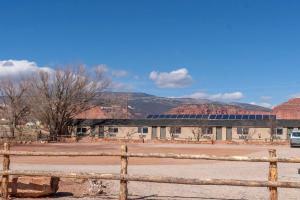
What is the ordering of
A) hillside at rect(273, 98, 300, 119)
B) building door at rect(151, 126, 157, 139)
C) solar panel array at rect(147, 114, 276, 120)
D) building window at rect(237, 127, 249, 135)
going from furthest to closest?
hillside at rect(273, 98, 300, 119), building door at rect(151, 126, 157, 139), solar panel array at rect(147, 114, 276, 120), building window at rect(237, 127, 249, 135)

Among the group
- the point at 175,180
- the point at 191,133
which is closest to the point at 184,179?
the point at 175,180

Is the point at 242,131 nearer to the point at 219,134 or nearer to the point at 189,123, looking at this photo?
the point at 219,134

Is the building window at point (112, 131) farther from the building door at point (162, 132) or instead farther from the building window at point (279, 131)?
the building window at point (279, 131)

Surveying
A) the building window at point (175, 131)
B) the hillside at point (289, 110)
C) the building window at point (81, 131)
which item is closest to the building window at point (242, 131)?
the building window at point (175, 131)

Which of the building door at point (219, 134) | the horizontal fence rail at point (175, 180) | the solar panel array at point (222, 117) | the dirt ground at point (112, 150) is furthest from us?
the solar panel array at point (222, 117)

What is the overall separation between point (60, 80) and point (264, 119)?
27.2 m

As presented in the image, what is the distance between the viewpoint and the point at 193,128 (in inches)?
2709

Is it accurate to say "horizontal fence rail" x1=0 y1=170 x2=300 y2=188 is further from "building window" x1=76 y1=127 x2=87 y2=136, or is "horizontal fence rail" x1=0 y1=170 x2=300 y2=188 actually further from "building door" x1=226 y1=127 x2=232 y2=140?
"building window" x1=76 y1=127 x2=87 y2=136

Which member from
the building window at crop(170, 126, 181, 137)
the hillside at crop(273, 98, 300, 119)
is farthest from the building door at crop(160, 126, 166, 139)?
the hillside at crop(273, 98, 300, 119)

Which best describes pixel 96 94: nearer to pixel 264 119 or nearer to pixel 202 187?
pixel 264 119

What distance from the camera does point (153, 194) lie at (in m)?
13.1

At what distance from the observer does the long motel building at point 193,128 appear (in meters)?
65.8

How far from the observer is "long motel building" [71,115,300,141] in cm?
6581

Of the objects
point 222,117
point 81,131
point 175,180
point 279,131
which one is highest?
point 222,117
